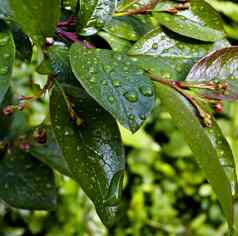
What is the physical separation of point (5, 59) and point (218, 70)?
218 millimetres

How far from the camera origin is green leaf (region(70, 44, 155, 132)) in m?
0.50

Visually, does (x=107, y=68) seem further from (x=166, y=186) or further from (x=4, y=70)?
(x=166, y=186)

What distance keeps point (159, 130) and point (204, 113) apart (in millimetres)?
1672

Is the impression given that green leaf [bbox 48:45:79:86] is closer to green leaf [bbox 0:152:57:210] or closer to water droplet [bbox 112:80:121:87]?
water droplet [bbox 112:80:121:87]

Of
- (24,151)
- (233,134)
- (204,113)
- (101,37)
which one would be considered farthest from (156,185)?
(204,113)

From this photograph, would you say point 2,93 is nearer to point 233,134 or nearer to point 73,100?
point 73,100

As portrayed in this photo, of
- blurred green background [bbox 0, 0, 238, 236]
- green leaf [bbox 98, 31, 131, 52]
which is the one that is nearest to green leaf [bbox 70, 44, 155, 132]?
green leaf [bbox 98, 31, 131, 52]

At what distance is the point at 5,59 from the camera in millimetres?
523

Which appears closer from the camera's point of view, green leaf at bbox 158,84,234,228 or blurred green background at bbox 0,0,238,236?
green leaf at bbox 158,84,234,228

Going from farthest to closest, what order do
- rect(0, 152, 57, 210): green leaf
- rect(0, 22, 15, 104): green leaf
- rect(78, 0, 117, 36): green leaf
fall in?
rect(0, 152, 57, 210): green leaf, rect(78, 0, 117, 36): green leaf, rect(0, 22, 15, 104): green leaf

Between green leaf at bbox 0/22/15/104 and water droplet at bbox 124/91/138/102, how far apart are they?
0.10 metres

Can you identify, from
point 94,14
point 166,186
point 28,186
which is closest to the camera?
point 94,14

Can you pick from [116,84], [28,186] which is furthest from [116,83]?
[28,186]

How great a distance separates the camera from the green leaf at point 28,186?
857 millimetres
